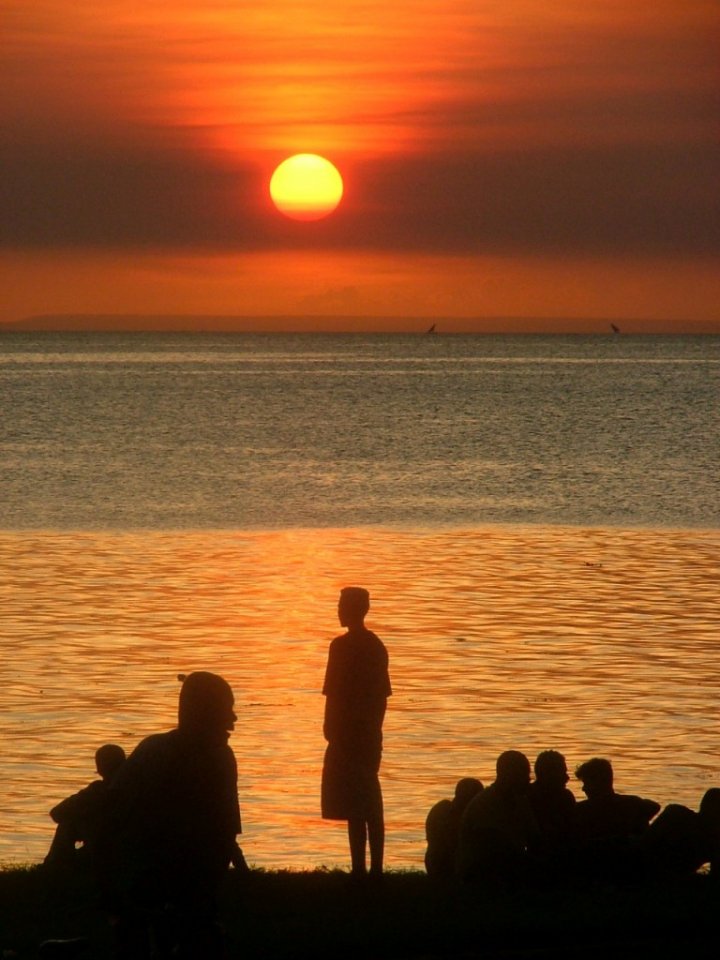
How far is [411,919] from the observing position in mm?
10102

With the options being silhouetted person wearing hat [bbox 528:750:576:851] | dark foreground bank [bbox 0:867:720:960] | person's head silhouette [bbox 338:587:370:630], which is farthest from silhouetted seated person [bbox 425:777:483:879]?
person's head silhouette [bbox 338:587:370:630]

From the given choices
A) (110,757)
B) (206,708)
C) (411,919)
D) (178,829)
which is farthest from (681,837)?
(206,708)

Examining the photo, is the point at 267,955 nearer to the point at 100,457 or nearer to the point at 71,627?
the point at 71,627

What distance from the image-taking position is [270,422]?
98.0 meters

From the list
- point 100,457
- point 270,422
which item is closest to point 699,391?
point 270,422

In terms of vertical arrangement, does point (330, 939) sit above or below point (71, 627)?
below

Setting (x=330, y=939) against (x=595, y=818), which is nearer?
(x=330, y=939)

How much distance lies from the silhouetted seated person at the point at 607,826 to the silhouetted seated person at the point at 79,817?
2.92m

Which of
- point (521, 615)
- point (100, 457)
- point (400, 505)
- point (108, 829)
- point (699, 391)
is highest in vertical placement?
point (699, 391)

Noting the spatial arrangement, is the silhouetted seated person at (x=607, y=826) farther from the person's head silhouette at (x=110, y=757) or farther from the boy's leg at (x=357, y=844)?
the person's head silhouette at (x=110, y=757)

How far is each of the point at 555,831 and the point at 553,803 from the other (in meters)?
0.19

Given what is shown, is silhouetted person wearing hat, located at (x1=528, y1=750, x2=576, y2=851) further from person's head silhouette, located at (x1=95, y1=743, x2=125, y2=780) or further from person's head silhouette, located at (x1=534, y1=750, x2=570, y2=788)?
person's head silhouette, located at (x1=95, y1=743, x2=125, y2=780)

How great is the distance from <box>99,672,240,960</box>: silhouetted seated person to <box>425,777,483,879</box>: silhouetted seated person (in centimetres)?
451

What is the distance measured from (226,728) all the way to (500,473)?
51321 millimetres
